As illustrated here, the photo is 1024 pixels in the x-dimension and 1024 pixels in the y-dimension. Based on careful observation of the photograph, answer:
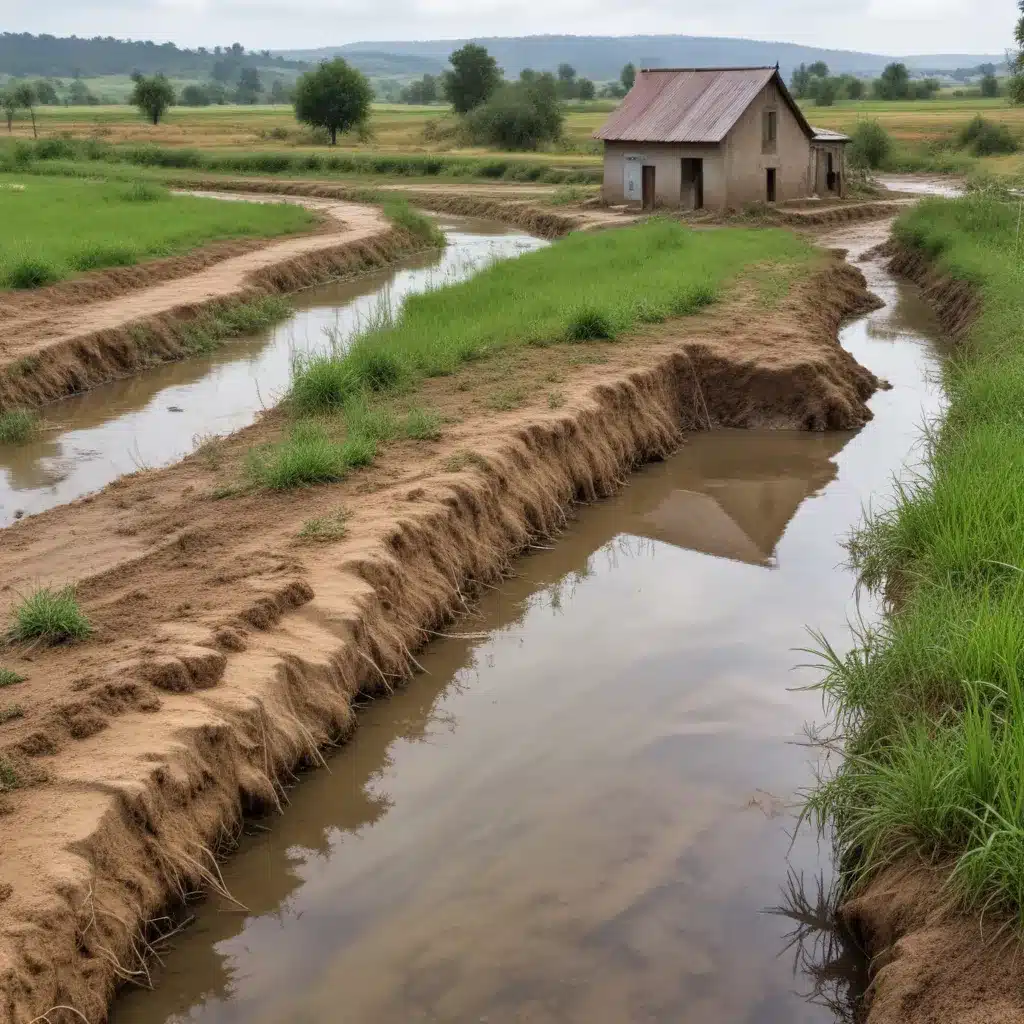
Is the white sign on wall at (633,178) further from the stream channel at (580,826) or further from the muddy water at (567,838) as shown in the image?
the muddy water at (567,838)

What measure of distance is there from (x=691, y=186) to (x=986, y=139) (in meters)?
21.2

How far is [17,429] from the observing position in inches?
458

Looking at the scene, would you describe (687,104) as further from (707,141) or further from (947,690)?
(947,690)

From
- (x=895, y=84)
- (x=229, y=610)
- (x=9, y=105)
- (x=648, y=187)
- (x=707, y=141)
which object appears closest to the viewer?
(x=229, y=610)

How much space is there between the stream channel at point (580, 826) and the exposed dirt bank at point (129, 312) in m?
4.11

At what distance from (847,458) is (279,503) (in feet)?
18.3

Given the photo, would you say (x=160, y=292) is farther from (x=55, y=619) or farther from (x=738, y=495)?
(x=55, y=619)

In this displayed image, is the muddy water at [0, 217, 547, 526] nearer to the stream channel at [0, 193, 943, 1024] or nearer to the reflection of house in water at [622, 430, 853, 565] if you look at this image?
the stream channel at [0, 193, 943, 1024]

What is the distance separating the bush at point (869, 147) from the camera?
135ft

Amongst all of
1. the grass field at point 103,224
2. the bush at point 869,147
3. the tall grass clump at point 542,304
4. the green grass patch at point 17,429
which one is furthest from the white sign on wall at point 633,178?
the green grass patch at point 17,429

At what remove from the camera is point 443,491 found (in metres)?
8.11

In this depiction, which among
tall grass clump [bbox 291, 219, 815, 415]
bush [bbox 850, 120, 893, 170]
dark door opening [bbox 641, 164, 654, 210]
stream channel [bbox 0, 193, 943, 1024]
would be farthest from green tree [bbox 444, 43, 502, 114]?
stream channel [bbox 0, 193, 943, 1024]

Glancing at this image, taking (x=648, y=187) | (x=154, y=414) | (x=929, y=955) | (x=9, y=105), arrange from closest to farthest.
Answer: (x=929, y=955) → (x=154, y=414) → (x=648, y=187) → (x=9, y=105)

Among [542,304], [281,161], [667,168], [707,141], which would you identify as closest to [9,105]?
[281,161]
